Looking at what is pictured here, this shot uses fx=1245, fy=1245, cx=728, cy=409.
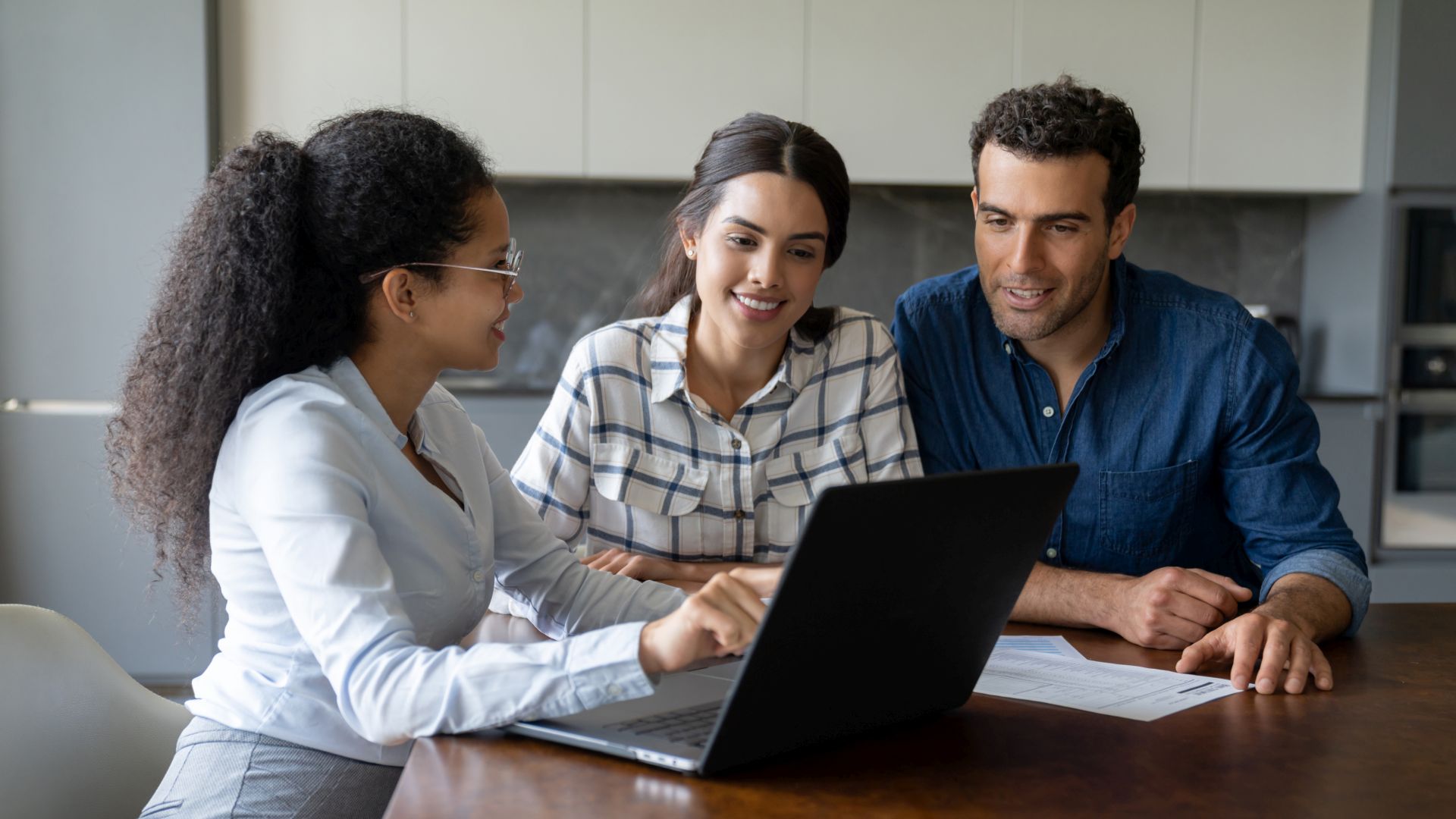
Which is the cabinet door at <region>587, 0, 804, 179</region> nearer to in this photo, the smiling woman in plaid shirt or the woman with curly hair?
the smiling woman in plaid shirt

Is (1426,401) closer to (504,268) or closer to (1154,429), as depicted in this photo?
(1154,429)

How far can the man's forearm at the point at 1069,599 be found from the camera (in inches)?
56.2

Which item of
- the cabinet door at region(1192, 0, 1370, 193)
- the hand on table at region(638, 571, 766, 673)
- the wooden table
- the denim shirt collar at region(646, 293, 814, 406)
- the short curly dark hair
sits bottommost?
the wooden table

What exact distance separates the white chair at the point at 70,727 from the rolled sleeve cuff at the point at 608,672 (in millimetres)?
660

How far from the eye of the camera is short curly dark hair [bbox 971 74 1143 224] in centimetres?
173

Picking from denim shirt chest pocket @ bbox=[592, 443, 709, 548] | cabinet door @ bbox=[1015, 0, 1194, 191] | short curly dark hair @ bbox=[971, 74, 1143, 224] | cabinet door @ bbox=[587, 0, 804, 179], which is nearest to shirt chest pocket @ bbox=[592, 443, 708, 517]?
denim shirt chest pocket @ bbox=[592, 443, 709, 548]

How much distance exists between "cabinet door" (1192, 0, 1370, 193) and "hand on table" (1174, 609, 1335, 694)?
289 cm

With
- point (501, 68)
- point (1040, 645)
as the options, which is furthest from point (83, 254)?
point (1040, 645)

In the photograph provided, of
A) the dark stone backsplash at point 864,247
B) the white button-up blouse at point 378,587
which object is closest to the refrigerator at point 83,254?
the dark stone backsplash at point 864,247

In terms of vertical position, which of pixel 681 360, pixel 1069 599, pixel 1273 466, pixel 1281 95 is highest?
pixel 1281 95

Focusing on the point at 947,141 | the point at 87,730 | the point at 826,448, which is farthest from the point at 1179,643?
the point at 947,141

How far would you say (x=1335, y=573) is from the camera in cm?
150

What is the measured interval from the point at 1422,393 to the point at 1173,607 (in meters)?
2.96

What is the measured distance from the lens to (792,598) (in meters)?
0.83
